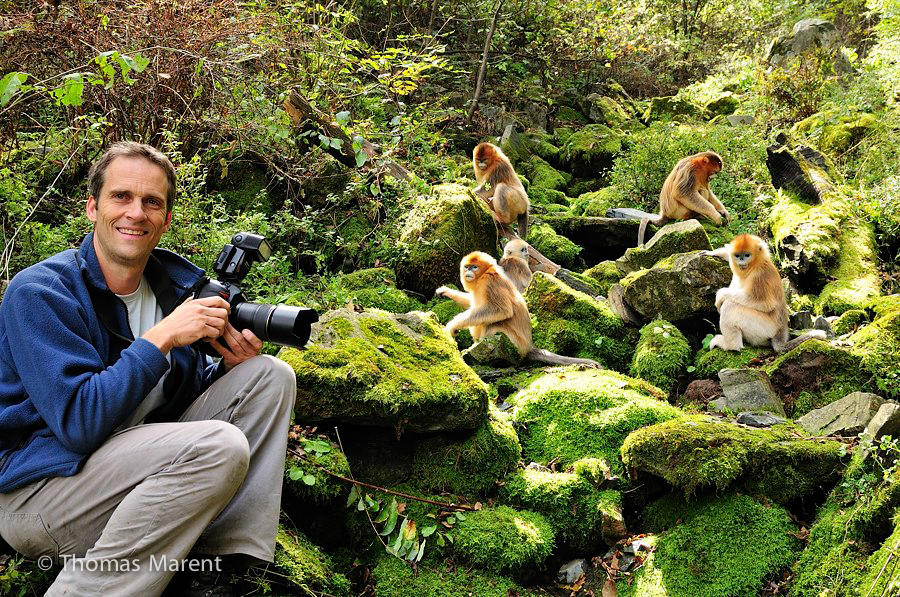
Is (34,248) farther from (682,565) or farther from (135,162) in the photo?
(682,565)

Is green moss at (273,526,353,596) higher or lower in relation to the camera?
lower

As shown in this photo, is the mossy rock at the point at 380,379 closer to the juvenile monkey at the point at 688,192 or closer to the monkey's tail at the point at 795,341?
the monkey's tail at the point at 795,341

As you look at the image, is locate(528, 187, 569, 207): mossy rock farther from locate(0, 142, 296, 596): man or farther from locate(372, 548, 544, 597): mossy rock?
locate(0, 142, 296, 596): man

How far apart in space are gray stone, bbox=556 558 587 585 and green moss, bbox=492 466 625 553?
11 centimetres

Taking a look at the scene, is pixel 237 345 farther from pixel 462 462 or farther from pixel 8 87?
pixel 462 462

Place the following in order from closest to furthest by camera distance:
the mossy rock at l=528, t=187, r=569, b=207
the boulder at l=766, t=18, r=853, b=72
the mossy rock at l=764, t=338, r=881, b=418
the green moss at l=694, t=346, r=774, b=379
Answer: the mossy rock at l=764, t=338, r=881, b=418
the green moss at l=694, t=346, r=774, b=379
the mossy rock at l=528, t=187, r=569, b=207
the boulder at l=766, t=18, r=853, b=72

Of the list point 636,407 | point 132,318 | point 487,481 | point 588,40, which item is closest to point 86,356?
point 132,318

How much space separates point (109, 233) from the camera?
9.00 ft

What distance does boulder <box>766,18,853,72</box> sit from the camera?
18.2m

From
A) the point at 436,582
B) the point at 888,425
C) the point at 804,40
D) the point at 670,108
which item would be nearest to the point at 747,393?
the point at 888,425

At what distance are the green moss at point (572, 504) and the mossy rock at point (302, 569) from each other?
1354mm

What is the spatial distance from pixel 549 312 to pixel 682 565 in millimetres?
4131

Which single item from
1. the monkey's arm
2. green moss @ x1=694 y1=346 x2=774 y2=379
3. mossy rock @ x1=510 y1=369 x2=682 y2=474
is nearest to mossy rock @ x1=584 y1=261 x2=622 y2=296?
green moss @ x1=694 y1=346 x2=774 y2=379

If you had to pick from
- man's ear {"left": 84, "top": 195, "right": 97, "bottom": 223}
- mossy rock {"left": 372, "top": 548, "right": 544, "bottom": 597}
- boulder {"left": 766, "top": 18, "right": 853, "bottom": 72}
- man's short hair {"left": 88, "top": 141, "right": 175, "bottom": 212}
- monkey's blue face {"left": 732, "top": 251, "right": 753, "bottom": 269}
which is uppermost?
boulder {"left": 766, "top": 18, "right": 853, "bottom": 72}
